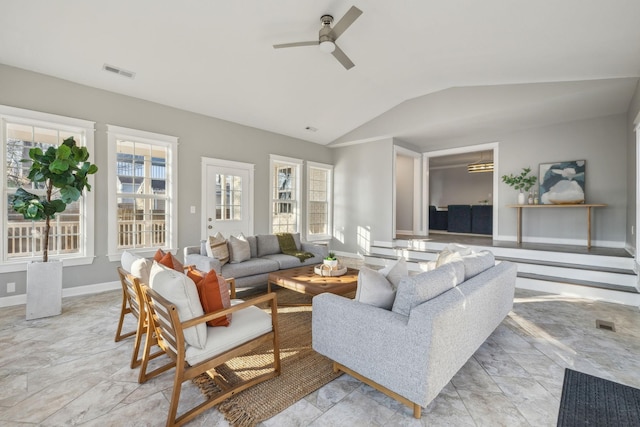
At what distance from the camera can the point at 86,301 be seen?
12.6ft

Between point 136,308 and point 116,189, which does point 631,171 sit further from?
point 116,189

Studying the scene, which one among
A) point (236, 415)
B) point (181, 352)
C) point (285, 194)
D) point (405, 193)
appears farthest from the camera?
point (405, 193)

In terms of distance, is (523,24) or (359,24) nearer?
(523,24)

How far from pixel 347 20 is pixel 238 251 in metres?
3.12

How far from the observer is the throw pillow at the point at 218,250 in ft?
12.9

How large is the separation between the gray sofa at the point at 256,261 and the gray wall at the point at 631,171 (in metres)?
4.74

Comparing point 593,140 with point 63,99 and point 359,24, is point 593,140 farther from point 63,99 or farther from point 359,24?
point 63,99

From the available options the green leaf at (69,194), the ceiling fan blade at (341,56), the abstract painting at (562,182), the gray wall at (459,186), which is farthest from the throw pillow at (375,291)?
the gray wall at (459,186)

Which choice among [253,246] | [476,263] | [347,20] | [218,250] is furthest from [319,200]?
[476,263]

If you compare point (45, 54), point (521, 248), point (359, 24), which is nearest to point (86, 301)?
point (45, 54)

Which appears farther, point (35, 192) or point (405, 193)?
point (405, 193)

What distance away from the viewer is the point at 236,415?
173 centimetres

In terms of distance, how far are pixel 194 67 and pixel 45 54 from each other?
5.41ft

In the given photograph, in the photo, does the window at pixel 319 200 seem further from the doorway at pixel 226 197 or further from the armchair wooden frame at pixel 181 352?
the armchair wooden frame at pixel 181 352
